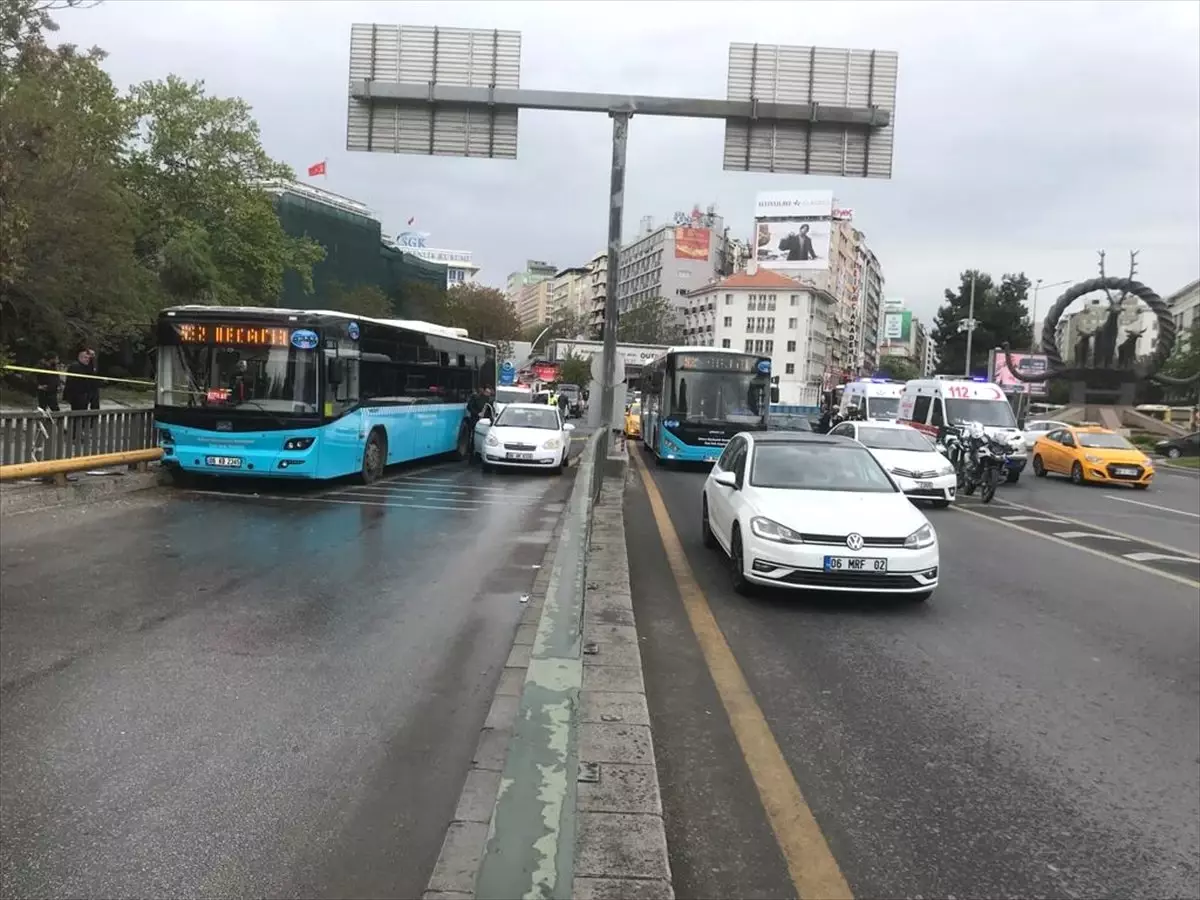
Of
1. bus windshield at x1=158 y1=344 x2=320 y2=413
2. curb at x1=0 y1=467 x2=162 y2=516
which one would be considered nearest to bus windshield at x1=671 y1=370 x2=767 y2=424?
bus windshield at x1=158 y1=344 x2=320 y2=413

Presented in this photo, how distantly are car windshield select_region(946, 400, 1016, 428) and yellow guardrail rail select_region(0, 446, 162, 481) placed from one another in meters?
17.7

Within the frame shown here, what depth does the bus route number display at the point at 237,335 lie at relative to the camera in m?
13.6

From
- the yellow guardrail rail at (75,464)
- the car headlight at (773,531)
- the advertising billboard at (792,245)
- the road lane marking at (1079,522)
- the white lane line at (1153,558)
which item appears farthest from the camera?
the advertising billboard at (792,245)

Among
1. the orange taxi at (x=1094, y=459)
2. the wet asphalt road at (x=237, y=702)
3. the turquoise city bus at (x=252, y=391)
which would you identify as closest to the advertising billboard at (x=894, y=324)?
the orange taxi at (x=1094, y=459)

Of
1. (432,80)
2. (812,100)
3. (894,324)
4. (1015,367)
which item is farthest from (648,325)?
(432,80)

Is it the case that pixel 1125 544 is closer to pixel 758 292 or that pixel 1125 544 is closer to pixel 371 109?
pixel 371 109

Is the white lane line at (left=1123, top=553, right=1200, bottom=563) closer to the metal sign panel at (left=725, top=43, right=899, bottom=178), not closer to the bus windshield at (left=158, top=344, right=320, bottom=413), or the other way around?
the metal sign panel at (left=725, top=43, right=899, bottom=178)

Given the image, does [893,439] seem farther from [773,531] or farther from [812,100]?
[773,531]

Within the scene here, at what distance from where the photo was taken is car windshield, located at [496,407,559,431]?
799 inches

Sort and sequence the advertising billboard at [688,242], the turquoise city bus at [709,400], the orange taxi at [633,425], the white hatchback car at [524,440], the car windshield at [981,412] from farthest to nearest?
the advertising billboard at [688,242] → the orange taxi at [633,425] → the car windshield at [981,412] → the turquoise city bus at [709,400] → the white hatchback car at [524,440]

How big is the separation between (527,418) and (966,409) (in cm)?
1093

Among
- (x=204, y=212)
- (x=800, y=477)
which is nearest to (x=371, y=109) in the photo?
(x=800, y=477)

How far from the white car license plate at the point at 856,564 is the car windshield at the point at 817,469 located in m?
1.23

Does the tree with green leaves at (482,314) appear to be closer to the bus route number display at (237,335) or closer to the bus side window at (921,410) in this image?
the bus side window at (921,410)
